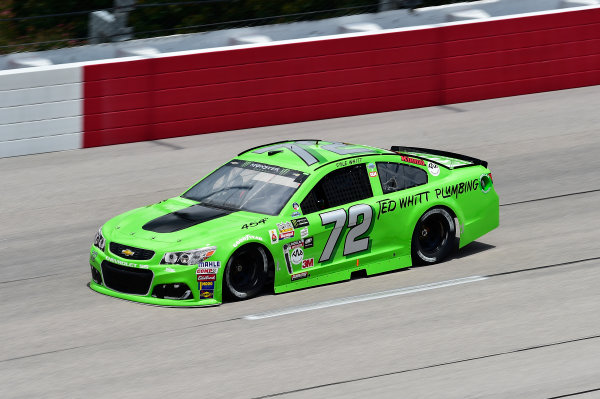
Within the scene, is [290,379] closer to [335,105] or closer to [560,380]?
[560,380]

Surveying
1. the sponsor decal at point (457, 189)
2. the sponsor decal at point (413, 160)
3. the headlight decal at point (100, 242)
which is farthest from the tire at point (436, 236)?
the headlight decal at point (100, 242)

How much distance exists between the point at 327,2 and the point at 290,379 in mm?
16485

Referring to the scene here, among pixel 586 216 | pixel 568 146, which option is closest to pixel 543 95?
pixel 568 146

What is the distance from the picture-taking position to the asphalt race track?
7770 mm

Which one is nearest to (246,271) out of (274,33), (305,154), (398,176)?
(305,154)

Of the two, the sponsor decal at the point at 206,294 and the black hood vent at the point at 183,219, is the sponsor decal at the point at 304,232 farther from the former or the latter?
the sponsor decal at the point at 206,294

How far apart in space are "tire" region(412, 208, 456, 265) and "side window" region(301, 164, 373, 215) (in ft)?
2.85

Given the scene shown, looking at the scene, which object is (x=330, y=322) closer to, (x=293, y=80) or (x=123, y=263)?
(x=123, y=263)

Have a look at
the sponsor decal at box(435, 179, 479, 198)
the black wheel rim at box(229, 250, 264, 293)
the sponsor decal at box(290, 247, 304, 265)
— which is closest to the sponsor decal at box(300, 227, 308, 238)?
the sponsor decal at box(290, 247, 304, 265)

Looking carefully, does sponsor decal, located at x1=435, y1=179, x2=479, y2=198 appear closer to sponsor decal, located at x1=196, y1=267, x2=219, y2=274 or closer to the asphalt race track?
the asphalt race track

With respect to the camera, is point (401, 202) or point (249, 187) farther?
point (401, 202)

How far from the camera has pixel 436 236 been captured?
1114cm

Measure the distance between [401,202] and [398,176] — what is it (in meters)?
0.36

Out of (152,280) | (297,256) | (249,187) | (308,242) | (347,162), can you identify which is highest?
(347,162)
